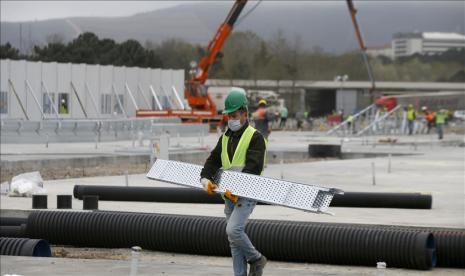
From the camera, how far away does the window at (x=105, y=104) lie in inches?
2702

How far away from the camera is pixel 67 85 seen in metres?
64.4

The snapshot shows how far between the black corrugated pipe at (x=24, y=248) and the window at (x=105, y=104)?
55.1 m

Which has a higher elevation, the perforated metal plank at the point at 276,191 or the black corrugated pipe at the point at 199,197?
the perforated metal plank at the point at 276,191

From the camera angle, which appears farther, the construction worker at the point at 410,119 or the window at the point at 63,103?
the construction worker at the point at 410,119

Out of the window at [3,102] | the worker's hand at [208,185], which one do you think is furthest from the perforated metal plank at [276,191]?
the window at [3,102]

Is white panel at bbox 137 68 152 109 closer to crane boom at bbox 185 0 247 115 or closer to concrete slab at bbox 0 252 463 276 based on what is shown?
crane boom at bbox 185 0 247 115

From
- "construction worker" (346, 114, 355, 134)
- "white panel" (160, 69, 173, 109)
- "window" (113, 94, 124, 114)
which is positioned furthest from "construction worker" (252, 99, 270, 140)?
"white panel" (160, 69, 173, 109)

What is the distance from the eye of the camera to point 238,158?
1057cm

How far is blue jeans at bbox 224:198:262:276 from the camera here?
1050 cm

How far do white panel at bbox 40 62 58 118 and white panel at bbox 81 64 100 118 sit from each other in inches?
137

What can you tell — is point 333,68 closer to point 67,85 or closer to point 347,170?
point 67,85

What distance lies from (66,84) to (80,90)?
79.4 inches

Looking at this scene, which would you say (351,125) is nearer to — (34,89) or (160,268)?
(34,89)

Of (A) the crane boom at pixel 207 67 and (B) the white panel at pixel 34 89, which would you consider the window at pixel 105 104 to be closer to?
(A) the crane boom at pixel 207 67
